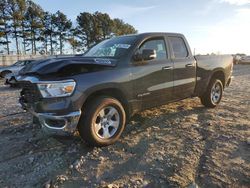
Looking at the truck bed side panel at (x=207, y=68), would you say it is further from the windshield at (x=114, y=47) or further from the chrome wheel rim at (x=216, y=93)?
the windshield at (x=114, y=47)

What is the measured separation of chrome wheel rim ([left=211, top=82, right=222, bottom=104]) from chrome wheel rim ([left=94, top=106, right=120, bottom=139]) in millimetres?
3554

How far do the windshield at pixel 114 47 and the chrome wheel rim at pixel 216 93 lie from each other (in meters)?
3.05

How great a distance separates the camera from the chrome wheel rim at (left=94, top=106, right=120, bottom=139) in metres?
4.57

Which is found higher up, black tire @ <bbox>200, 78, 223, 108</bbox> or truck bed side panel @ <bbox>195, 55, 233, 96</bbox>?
truck bed side panel @ <bbox>195, 55, 233, 96</bbox>

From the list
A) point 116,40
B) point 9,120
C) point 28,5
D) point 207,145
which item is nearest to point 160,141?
point 207,145

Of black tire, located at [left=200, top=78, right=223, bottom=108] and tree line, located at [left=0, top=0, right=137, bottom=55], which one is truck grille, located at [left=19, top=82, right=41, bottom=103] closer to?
black tire, located at [left=200, top=78, right=223, bottom=108]

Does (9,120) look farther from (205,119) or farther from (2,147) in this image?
(205,119)

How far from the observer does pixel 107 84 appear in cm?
457

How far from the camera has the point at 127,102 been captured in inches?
196

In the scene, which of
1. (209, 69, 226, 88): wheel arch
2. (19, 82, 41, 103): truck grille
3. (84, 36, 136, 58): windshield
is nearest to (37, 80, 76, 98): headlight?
(19, 82, 41, 103): truck grille

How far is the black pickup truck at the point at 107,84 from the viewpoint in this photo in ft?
13.7

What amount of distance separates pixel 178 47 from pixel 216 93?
2.04 metres

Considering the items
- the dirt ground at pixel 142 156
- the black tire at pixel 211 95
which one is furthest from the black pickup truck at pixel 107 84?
the black tire at pixel 211 95

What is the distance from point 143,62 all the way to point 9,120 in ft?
11.6
